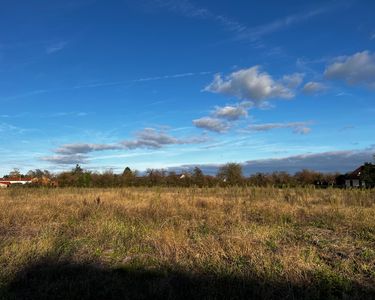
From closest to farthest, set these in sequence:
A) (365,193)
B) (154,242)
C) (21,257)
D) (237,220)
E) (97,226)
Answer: (21,257)
(154,242)
(97,226)
(237,220)
(365,193)

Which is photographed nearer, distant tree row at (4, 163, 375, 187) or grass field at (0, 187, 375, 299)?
grass field at (0, 187, 375, 299)

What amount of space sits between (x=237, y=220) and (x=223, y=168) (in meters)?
55.5

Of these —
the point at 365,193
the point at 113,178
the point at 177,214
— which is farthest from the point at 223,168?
the point at 177,214

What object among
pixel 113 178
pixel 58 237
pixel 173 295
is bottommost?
pixel 173 295

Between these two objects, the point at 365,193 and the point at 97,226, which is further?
the point at 365,193

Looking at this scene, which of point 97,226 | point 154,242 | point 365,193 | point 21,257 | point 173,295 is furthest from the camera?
point 365,193

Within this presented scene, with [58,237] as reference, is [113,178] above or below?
above

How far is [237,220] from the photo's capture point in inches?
428

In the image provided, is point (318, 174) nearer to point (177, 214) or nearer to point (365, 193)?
point (365, 193)

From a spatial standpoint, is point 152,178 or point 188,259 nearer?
point 188,259

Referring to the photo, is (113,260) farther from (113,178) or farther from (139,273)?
(113,178)

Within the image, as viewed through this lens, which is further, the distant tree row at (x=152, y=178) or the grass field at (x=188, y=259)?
the distant tree row at (x=152, y=178)

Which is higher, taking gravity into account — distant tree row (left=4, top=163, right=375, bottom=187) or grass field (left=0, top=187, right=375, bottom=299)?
distant tree row (left=4, top=163, right=375, bottom=187)

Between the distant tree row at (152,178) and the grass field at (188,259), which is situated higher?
the distant tree row at (152,178)
